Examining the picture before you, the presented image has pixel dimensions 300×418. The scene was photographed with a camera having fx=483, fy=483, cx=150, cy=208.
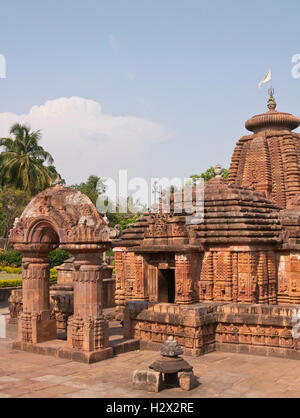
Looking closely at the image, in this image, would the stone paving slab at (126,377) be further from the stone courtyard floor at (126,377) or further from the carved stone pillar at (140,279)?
the carved stone pillar at (140,279)

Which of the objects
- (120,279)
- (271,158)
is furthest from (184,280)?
(271,158)

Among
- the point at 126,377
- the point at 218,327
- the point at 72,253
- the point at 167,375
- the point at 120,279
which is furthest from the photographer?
the point at 120,279

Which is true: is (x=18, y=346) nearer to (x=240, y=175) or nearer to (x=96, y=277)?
(x=96, y=277)

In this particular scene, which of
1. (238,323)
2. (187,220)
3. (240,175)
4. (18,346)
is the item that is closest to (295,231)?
(187,220)

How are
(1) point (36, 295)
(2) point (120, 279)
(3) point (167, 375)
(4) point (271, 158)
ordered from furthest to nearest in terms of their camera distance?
(4) point (271, 158), (2) point (120, 279), (1) point (36, 295), (3) point (167, 375)

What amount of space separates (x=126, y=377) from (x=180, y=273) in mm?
5323

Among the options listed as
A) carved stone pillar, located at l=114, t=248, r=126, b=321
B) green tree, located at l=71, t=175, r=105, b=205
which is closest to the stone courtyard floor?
carved stone pillar, located at l=114, t=248, r=126, b=321

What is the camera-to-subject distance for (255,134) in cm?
2420

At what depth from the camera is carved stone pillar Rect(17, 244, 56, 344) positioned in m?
12.8

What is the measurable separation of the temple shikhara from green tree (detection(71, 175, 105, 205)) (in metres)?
41.6

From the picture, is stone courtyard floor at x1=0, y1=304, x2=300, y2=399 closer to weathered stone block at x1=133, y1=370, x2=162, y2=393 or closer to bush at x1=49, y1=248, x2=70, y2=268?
weathered stone block at x1=133, y1=370, x2=162, y2=393

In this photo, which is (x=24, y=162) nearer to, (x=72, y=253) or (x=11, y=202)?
(x=11, y=202)

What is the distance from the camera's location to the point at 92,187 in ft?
215

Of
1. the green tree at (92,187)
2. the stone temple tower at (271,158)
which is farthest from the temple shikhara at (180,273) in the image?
the green tree at (92,187)
